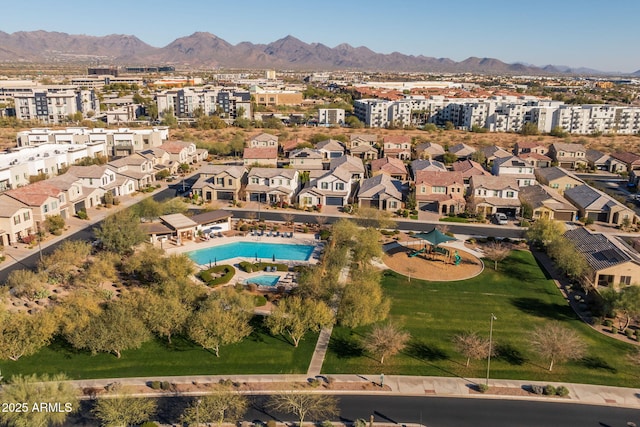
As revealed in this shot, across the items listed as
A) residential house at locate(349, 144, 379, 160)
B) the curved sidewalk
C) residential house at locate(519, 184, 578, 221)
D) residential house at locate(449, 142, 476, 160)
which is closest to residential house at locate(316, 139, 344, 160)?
residential house at locate(349, 144, 379, 160)

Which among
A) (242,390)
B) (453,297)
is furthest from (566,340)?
(242,390)

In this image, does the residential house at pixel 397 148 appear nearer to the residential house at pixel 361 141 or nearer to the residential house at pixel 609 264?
the residential house at pixel 361 141

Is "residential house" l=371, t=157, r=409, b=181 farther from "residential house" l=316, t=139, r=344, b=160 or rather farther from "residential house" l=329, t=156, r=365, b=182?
"residential house" l=316, t=139, r=344, b=160

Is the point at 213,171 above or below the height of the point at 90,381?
above

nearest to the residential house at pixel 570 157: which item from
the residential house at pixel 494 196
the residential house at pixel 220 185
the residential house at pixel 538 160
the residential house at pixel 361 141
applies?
the residential house at pixel 538 160

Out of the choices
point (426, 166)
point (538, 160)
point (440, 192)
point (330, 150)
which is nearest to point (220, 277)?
point (440, 192)

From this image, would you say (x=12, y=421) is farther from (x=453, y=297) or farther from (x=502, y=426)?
(x=453, y=297)
